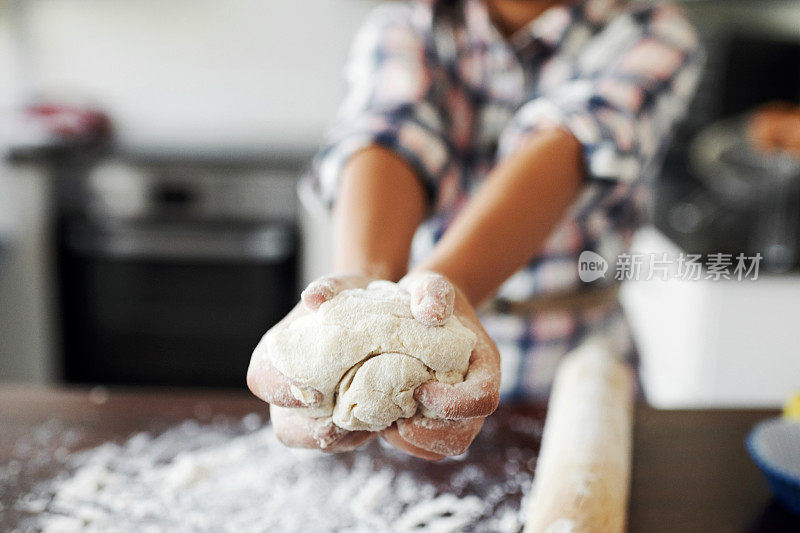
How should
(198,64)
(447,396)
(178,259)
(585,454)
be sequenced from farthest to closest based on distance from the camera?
1. (198,64)
2. (178,259)
3. (585,454)
4. (447,396)

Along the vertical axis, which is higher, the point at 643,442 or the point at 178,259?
the point at 643,442

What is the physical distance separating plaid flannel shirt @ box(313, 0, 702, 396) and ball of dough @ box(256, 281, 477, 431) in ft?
1.08

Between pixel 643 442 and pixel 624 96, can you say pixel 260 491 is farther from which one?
pixel 624 96

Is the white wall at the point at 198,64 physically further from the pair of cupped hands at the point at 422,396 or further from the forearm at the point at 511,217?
the pair of cupped hands at the point at 422,396

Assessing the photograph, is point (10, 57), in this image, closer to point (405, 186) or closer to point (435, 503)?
point (405, 186)

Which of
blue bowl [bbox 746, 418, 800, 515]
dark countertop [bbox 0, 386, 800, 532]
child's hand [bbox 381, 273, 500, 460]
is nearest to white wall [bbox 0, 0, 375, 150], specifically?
dark countertop [bbox 0, 386, 800, 532]

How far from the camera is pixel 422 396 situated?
0.39 meters

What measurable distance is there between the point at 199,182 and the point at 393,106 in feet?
3.73

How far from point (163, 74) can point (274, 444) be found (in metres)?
1.65

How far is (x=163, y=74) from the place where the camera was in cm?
208

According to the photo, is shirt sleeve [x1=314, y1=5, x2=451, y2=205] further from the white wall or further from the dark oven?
the white wall

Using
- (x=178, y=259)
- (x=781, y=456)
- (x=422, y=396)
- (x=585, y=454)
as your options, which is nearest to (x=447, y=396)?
(x=422, y=396)

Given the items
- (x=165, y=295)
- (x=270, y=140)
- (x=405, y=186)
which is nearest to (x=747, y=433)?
(x=405, y=186)

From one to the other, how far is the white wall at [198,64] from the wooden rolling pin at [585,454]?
5.05 ft
